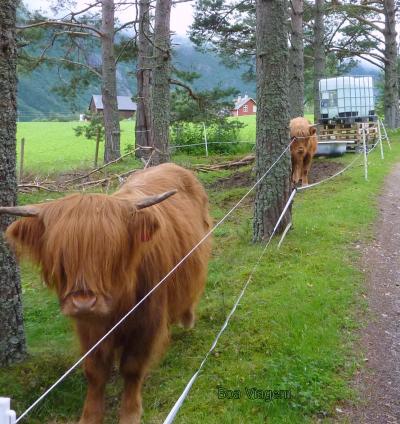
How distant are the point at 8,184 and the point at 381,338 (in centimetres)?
351

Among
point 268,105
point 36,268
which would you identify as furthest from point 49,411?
point 268,105

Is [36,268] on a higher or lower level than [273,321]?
higher

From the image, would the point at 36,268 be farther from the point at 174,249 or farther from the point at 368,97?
the point at 368,97

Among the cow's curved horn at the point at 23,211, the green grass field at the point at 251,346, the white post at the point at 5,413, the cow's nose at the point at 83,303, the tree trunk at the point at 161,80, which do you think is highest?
the tree trunk at the point at 161,80

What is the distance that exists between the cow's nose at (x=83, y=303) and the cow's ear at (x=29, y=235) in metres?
0.43

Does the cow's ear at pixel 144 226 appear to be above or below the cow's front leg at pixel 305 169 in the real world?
below

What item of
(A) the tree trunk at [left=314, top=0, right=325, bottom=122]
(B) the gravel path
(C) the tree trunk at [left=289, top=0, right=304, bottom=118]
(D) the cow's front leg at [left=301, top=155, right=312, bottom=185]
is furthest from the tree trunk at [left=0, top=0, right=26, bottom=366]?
(A) the tree trunk at [left=314, top=0, right=325, bottom=122]

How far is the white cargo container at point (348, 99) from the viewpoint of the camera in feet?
57.5

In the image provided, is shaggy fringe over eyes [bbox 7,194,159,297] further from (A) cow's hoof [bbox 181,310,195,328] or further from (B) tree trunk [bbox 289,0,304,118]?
(B) tree trunk [bbox 289,0,304,118]

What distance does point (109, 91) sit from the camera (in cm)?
1781

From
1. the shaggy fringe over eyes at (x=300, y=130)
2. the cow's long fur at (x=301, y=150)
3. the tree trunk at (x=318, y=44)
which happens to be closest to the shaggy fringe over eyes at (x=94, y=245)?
the cow's long fur at (x=301, y=150)

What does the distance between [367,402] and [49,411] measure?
237 centimetres

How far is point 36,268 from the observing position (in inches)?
123

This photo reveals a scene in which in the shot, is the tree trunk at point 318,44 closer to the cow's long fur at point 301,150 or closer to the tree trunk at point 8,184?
the cow's long fur at point 301,150
